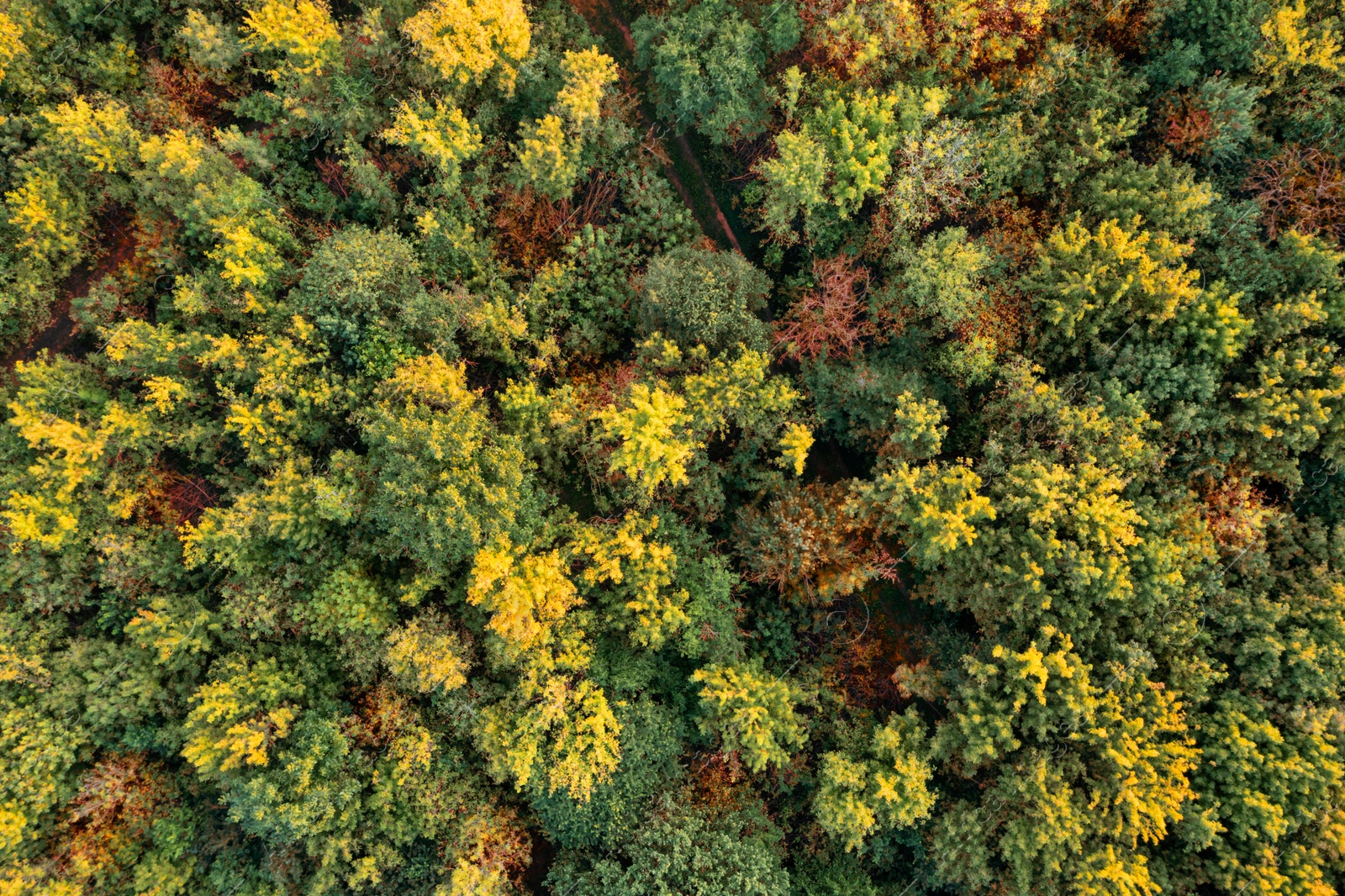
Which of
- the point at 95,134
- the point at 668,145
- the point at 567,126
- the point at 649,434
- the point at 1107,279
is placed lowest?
the point at 1107,279

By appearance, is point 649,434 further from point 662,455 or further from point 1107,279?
point 1107,279

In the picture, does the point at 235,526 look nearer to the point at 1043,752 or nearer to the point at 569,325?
the point at 569,325

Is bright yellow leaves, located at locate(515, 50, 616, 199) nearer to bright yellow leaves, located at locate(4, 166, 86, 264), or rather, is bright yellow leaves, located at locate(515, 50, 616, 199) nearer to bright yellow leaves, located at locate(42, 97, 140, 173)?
bright yellow leaves, located at locate(42, 97, 140, 173)

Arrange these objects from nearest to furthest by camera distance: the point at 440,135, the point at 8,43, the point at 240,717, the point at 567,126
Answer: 1. the point at 240,717
2. the point at 8,43
3. the point at 440,135
4. the point at 567,126

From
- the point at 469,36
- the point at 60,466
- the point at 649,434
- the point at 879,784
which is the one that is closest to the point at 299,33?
the point at 469,36

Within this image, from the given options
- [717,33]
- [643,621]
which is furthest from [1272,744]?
[717,33]

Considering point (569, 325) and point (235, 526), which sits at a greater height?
point (235, 526)

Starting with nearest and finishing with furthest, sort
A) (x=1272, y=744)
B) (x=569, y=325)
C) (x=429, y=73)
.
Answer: (x=1272, y=744)
(x=429, y=73)
(x=569, y=325)
